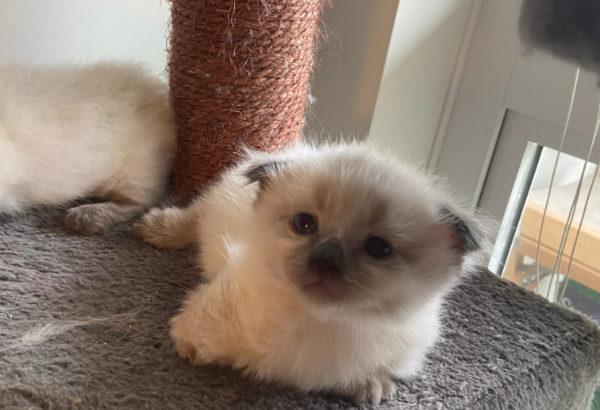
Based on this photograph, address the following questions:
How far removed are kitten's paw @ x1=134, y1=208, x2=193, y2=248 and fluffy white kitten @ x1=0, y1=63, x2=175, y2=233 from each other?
2.9 inches

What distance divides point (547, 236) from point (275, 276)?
1.16m

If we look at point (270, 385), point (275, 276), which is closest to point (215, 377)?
point (270, 385)

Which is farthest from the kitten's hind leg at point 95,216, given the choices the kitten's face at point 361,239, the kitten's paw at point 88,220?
the kitten's face at point 361,239

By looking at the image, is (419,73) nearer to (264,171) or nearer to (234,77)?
(234,77)

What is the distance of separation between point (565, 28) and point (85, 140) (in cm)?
121

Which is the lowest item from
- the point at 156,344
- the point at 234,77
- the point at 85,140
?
the point at 156,344

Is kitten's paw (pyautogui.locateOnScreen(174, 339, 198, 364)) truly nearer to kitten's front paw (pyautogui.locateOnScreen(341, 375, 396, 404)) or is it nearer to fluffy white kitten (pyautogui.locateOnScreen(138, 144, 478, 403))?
fluffy white kitten (pyautogui.locateOnScreen(138, 144, 478, 403))

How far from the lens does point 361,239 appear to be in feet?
2.42

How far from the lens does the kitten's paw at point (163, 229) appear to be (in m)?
1.18

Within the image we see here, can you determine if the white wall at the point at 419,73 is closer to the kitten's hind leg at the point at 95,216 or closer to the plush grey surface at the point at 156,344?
the plush grey surface at the point at 156,344

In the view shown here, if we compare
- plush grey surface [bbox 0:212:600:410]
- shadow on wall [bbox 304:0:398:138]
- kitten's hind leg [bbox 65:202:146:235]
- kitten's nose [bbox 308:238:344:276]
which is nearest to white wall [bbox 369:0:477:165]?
shadow on wall [bbox 304:0:398:138]

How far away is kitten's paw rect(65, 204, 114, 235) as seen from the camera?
1.17 meters

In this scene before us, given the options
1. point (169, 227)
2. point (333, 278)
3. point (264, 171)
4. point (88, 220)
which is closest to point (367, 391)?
point (333, 278)

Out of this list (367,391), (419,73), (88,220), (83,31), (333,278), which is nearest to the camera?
(333,278)
